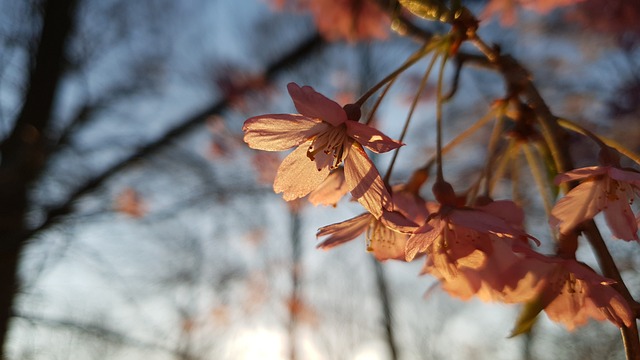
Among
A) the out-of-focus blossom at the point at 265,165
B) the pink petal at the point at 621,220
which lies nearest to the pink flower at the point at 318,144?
the pink petal at the point at 621,220

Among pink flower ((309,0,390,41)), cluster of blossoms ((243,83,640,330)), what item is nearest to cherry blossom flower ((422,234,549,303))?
cluster of blossoms ((243,83,640,330))

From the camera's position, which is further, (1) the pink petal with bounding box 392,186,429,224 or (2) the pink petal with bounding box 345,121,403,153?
(1) the pink petal with bounding box 392,186,429,224

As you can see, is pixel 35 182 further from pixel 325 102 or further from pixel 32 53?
pixel 325 102

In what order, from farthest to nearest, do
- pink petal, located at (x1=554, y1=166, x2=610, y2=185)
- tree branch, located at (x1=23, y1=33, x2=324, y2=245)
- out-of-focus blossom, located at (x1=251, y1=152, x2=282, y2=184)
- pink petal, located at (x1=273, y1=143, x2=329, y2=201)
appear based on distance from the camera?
out-of-focus blossom, located at (x1=251, y1=152, x2=282, y2=184) < tree branch, located at (x1=23, y1=33, x2=324, y2=245) < pink petal, located at (x1=273, y1=143, x2=329, y2=201) < pink petal, located at (x1=554, y1=166, x2=610, y2=185)

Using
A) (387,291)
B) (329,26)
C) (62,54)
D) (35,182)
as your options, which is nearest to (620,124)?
(329,26)

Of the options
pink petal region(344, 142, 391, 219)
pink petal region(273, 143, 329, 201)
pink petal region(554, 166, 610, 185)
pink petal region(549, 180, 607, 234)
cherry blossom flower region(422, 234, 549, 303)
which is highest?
pink petal region(273, 143, 329, 201)

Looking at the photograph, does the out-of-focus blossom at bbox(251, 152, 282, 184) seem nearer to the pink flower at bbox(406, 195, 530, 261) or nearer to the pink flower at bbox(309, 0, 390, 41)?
the pink flower at bbox(309, 0, 390, 41)

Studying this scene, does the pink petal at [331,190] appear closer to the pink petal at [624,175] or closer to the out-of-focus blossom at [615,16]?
the pink petal at [624,175]

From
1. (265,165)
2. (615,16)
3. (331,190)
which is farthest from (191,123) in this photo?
(331,190)
